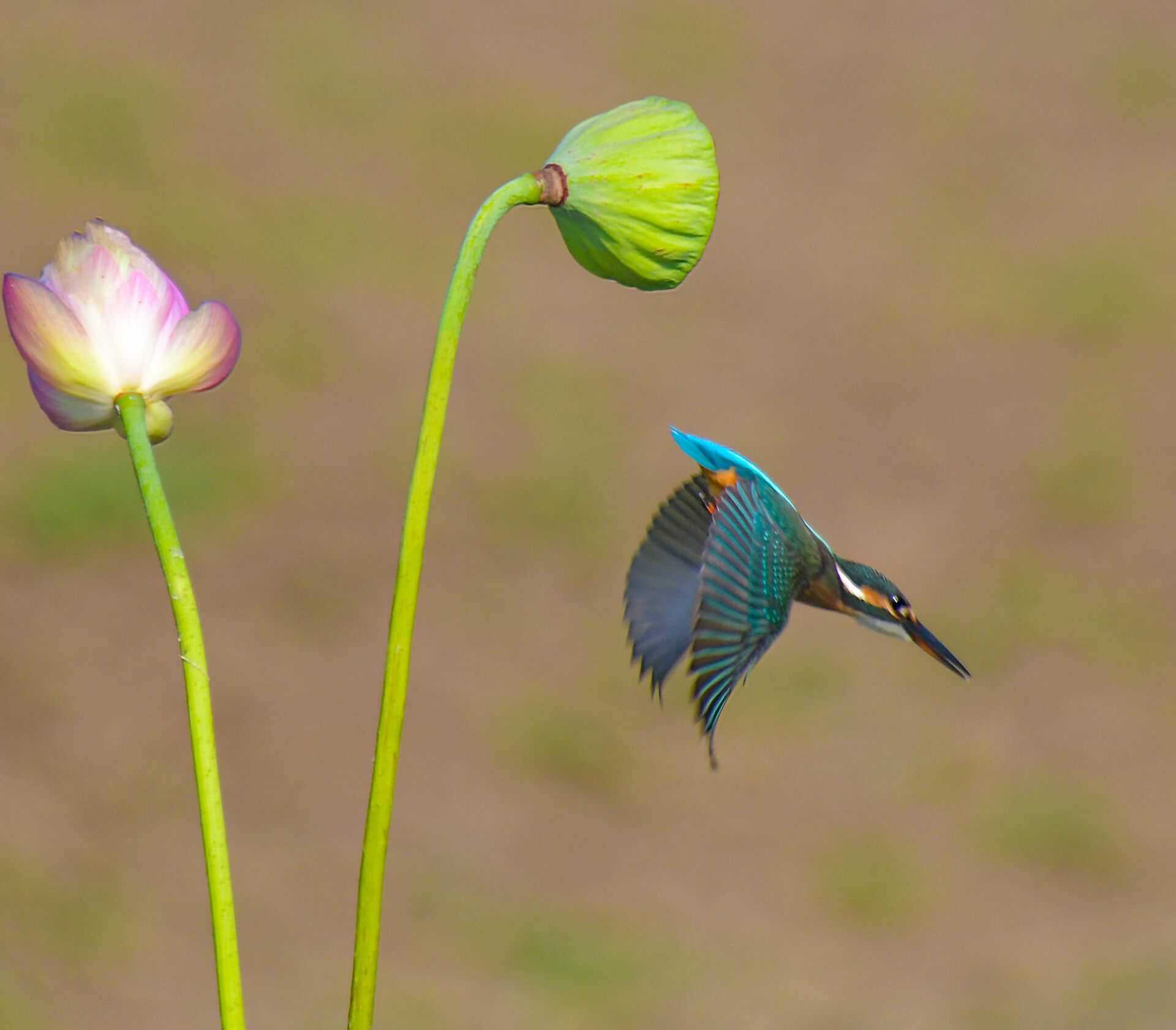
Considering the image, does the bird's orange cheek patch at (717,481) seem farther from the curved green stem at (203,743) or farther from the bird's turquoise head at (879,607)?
the curved green stem at (203,743)

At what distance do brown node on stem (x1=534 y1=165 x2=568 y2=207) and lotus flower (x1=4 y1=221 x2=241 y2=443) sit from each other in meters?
0.19

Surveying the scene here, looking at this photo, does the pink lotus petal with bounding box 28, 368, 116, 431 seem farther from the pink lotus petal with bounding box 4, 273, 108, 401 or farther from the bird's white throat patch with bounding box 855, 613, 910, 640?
the bird's white throat patch with bounding box 855, 613, 910, 640

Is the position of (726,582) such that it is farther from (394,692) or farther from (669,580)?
(394,692)

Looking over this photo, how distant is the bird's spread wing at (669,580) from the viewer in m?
0.89

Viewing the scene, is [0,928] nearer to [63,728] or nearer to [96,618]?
[63,728]

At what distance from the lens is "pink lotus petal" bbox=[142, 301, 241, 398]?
31.1 inches

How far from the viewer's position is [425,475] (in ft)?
2.26

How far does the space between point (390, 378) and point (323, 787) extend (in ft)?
4.65

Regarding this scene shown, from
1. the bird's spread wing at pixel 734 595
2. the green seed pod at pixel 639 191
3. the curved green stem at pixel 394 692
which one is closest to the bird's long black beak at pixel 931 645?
the bird's spread wing at pixel 734 595

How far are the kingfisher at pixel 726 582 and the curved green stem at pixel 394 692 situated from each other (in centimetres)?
14

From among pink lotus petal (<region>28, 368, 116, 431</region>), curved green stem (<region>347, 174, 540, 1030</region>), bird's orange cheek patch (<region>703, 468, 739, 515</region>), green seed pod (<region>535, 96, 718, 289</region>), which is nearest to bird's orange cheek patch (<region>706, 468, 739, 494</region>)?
bird's orange cheek patch (<region>703, 468, 739, 515</region>)

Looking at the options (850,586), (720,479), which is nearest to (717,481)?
(720,479)

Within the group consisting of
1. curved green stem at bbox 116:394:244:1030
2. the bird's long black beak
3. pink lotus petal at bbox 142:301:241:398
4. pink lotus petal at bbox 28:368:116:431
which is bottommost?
curved green stem at bbox 116:394:244:1030

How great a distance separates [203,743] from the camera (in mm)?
681
